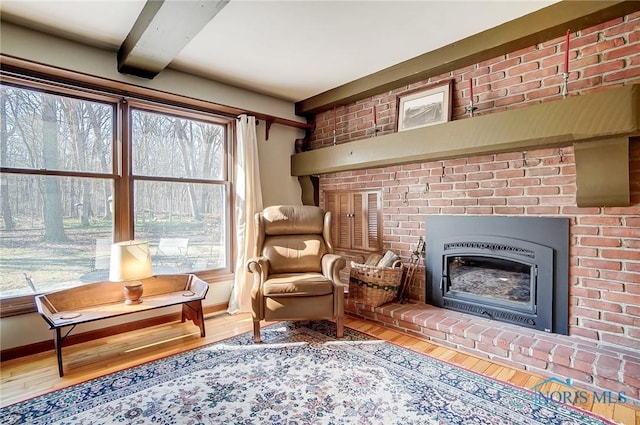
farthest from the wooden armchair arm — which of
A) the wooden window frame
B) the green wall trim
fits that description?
the wooden window frame

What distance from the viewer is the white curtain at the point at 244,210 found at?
348 cm

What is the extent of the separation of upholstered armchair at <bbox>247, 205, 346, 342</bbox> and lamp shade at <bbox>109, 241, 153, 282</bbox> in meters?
0.83

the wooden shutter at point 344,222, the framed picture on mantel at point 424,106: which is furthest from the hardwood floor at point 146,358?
the framed picture on mantel at point 424,106

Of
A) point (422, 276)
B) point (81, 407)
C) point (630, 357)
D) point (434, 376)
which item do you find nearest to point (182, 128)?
point (81, 407)

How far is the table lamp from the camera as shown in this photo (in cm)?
251

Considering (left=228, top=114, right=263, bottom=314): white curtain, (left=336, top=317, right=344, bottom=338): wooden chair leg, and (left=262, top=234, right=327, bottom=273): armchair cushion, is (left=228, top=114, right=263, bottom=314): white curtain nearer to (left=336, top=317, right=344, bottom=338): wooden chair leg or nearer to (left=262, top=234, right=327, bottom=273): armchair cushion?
(left=262, top=234, right=327, bottom=273): armchair cushion

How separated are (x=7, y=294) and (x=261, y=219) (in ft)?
6.53

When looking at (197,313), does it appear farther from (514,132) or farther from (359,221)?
(514,132)

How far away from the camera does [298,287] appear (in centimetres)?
266

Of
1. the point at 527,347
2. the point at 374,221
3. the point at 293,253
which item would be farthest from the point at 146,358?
the point at 527,347

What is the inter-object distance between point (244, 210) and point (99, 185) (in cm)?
132

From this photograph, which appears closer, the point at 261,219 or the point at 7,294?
the point at 7,294

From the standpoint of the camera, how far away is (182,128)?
10.9 feet

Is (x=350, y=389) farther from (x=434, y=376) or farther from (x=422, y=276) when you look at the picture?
(x=422, y=276)
